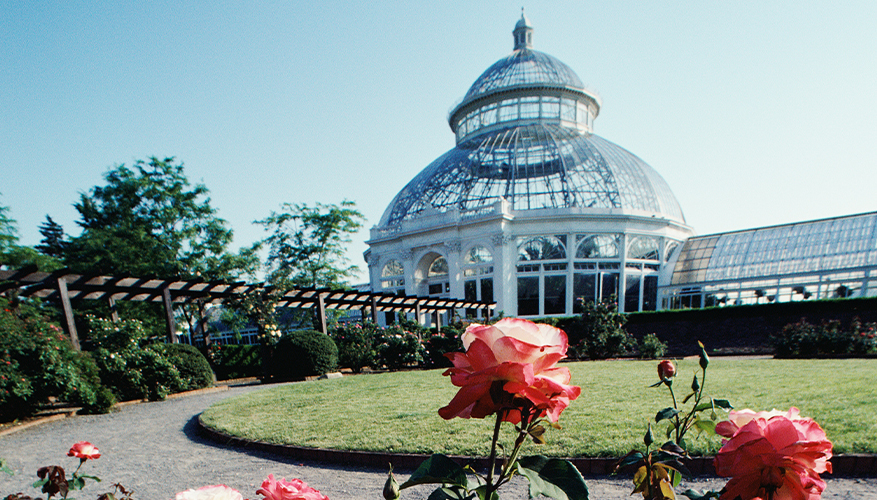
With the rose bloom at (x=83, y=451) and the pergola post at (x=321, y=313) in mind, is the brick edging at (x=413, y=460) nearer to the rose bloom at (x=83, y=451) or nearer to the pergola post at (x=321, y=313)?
the rose bloom at (x=83, y=451)

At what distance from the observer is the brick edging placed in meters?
3.64

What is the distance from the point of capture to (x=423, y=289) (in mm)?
32188

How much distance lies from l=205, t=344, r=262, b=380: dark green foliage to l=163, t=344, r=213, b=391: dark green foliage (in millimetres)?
3678

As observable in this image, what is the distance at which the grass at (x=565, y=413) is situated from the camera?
169 inches

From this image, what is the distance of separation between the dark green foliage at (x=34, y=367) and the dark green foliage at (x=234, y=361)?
673 centimetres

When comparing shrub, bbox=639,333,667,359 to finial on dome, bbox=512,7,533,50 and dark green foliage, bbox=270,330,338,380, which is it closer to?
dark green foliage, bbox=270,330,338,380

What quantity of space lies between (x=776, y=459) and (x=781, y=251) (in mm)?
33539

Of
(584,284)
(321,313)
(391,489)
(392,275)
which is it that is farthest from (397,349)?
(392,275)

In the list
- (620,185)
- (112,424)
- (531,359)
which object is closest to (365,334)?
(112,424)

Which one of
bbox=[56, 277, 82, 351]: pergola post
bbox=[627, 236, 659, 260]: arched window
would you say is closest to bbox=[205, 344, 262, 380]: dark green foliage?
bbox=[56, 277, 82, 351]: pergola post

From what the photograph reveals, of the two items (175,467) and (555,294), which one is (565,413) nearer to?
(175,467)

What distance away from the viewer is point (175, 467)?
183 inches

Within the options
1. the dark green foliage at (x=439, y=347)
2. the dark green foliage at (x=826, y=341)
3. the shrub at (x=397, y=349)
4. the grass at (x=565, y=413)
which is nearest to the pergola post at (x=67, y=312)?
the grass at (x=565, y=413)

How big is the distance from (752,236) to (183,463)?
34014 mm
